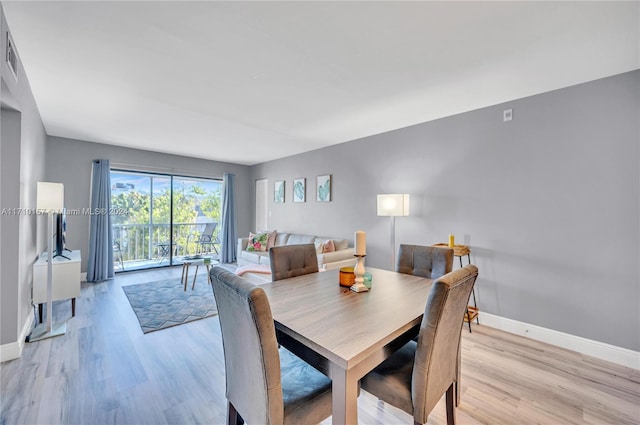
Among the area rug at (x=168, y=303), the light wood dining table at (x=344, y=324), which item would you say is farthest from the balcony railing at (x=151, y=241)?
the light wood dining table at (x=344, y=324)

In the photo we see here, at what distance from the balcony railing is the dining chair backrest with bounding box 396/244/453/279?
5.39 metres

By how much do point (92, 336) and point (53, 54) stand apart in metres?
2.59

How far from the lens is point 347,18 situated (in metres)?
1.67

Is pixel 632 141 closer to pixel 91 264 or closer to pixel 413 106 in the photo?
pixel 413 106

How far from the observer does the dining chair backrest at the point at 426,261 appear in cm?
208

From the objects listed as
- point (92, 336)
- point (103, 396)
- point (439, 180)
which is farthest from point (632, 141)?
point (92, 336)

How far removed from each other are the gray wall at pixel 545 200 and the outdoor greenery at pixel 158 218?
4.83 metres

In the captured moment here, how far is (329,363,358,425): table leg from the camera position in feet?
3.28

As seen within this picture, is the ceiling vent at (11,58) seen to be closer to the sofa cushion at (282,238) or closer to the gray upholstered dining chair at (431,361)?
the gray upholstered dining chair at (431,361)

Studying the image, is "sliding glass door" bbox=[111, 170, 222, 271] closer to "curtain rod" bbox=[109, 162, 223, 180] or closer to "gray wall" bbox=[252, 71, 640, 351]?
"curtain rod" bbox=[109, 162, 223, 180]

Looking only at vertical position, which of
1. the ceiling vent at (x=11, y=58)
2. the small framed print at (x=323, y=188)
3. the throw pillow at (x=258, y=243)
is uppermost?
the ceiling vent at (x=11, y=58)

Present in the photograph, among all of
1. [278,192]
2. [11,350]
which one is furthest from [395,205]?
[11,350]

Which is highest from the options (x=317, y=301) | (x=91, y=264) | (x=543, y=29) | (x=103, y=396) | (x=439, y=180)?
(x=543, y=29)

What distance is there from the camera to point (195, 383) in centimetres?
201
